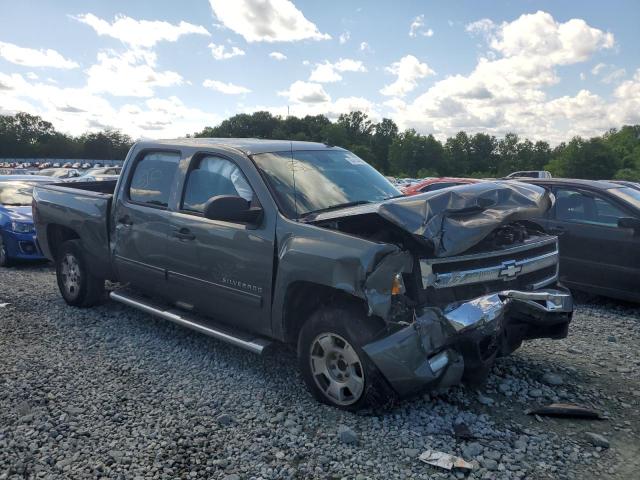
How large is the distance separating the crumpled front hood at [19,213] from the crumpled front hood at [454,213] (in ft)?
23.5

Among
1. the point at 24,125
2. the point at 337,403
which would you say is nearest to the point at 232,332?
the point at 337,403

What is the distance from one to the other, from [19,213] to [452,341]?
843cm

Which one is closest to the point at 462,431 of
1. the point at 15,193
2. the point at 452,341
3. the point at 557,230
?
the point at 452,341

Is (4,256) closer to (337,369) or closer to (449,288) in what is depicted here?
(337,369)

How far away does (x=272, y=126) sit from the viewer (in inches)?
3415

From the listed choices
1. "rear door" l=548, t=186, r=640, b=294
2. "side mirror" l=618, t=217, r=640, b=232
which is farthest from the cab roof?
"side mirror" l=618, t=217, r=640, b=232

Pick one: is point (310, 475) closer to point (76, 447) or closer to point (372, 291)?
point (372, 291)

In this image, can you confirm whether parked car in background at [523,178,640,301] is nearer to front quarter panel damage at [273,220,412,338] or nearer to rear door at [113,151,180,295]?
front quarter panel damage at [273,220,412,338]

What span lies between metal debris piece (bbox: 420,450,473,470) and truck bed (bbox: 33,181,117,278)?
3.88m

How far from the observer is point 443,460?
307 cm

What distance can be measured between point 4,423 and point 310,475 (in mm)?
2153

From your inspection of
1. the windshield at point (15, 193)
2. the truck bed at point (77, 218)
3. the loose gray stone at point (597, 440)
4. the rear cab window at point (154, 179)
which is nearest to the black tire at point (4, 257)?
the windshield at point (15, 193)

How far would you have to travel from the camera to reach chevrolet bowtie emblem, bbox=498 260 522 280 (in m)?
3.68

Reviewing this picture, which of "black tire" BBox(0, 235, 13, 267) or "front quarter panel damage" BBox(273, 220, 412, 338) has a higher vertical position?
"front quarter panel damage" BBox(273, 220, 412, 338)
